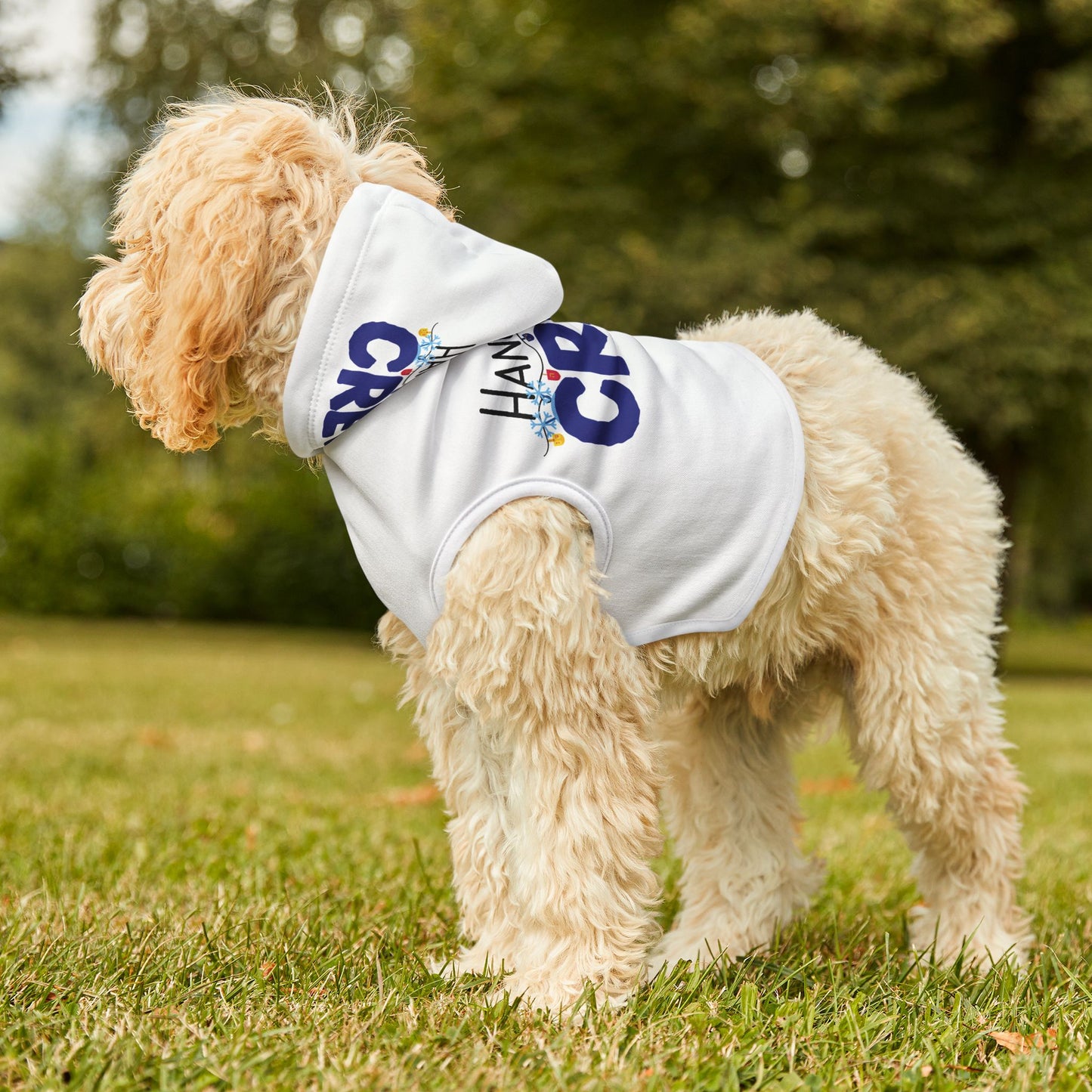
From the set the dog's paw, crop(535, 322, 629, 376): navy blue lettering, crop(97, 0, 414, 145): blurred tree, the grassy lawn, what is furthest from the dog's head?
crop(97, 0, 414, 145): blurred tree

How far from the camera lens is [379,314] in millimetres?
2465

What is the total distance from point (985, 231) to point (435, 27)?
25.0ft

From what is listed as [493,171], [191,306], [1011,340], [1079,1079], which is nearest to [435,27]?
[493,171]

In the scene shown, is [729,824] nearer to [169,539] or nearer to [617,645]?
[617,645]

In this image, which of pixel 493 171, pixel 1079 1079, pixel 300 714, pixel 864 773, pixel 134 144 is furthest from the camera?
pixel 134 144

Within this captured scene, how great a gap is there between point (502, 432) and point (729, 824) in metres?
1.48

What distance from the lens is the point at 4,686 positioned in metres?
9.64

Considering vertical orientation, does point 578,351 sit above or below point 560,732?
above

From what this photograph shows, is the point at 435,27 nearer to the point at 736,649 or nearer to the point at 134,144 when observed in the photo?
the point at 134,144

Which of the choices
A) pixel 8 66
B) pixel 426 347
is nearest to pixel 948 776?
pixel 426 347

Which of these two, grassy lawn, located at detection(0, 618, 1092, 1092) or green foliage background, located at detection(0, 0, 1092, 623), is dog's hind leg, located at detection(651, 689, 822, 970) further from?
green foliage background, located at detection(0, 0, 1092, 623)

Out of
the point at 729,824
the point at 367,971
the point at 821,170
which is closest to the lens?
the point at 367,971

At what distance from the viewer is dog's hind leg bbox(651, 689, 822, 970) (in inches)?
128

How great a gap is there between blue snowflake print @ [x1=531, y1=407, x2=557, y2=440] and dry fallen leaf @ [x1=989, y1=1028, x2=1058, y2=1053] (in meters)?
1.55
